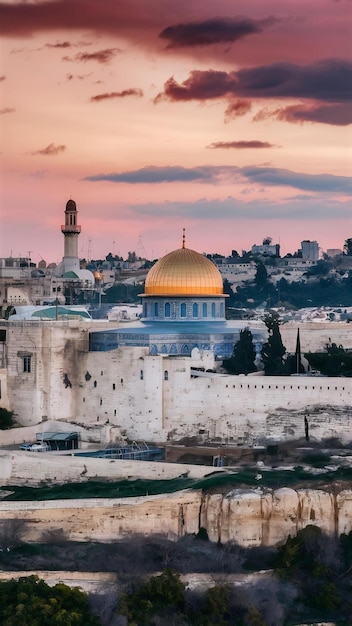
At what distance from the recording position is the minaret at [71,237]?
79.3 metres

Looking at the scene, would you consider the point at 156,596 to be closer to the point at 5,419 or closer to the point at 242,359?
the point at 5,419

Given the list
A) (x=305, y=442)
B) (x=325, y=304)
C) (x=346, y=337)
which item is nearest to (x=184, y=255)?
(x=346, y=337)

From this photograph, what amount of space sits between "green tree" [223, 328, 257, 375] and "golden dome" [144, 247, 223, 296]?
277 centimetres

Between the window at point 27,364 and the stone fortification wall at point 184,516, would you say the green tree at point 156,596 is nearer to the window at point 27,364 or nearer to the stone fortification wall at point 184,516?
the stone fortification wall at point 184,516

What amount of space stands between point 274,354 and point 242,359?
86 centimetres

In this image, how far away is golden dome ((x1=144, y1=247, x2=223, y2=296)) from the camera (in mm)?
51875

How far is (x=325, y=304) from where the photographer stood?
9825 cm

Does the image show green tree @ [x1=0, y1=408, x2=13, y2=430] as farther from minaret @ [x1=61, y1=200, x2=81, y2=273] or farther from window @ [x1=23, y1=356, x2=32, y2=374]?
minaret @ [x1=61, y1=200, x2=81, y2=273]

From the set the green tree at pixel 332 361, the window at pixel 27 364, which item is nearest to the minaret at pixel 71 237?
the green tree at pixel 332 361

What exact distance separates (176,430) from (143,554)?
7654mm

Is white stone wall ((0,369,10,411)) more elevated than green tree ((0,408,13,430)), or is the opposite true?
white stone wall ((0,369,10,411))

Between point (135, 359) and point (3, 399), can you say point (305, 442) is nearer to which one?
point (135, 359)

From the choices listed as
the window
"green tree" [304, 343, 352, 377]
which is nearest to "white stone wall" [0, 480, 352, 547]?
"green tree" [304, 343, 352, 377]

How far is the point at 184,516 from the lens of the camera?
4050cm
